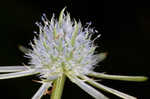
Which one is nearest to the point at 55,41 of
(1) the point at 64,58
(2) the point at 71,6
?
(1) the point at 64,58

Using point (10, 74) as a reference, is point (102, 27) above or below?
above

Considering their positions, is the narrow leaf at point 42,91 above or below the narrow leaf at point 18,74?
below

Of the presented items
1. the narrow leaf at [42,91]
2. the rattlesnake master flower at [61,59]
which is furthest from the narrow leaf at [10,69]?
the narrow leaf at [42,91]

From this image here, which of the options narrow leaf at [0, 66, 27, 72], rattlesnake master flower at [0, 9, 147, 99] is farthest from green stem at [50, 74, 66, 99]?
narrow leaf at [0, 66, 27, 72]

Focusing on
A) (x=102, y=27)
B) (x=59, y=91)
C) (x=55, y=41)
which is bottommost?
(x=59, y=91)

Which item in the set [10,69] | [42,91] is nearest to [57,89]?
[42,91]

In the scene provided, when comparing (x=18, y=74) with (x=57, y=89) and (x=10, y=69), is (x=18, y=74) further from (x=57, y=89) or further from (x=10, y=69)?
(x=57, y=89)

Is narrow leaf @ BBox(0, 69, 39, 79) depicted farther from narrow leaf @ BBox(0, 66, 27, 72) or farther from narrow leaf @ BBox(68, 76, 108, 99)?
narrow leaf @ BBox(68, 76, 108, 99)

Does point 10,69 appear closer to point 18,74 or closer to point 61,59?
point 18,74

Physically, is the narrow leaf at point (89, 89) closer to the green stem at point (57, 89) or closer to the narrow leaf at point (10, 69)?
the green stem at point (57, 89)

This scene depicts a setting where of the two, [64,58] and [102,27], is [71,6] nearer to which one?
[102,27]

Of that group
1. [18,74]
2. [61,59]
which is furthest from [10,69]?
[61,59]
